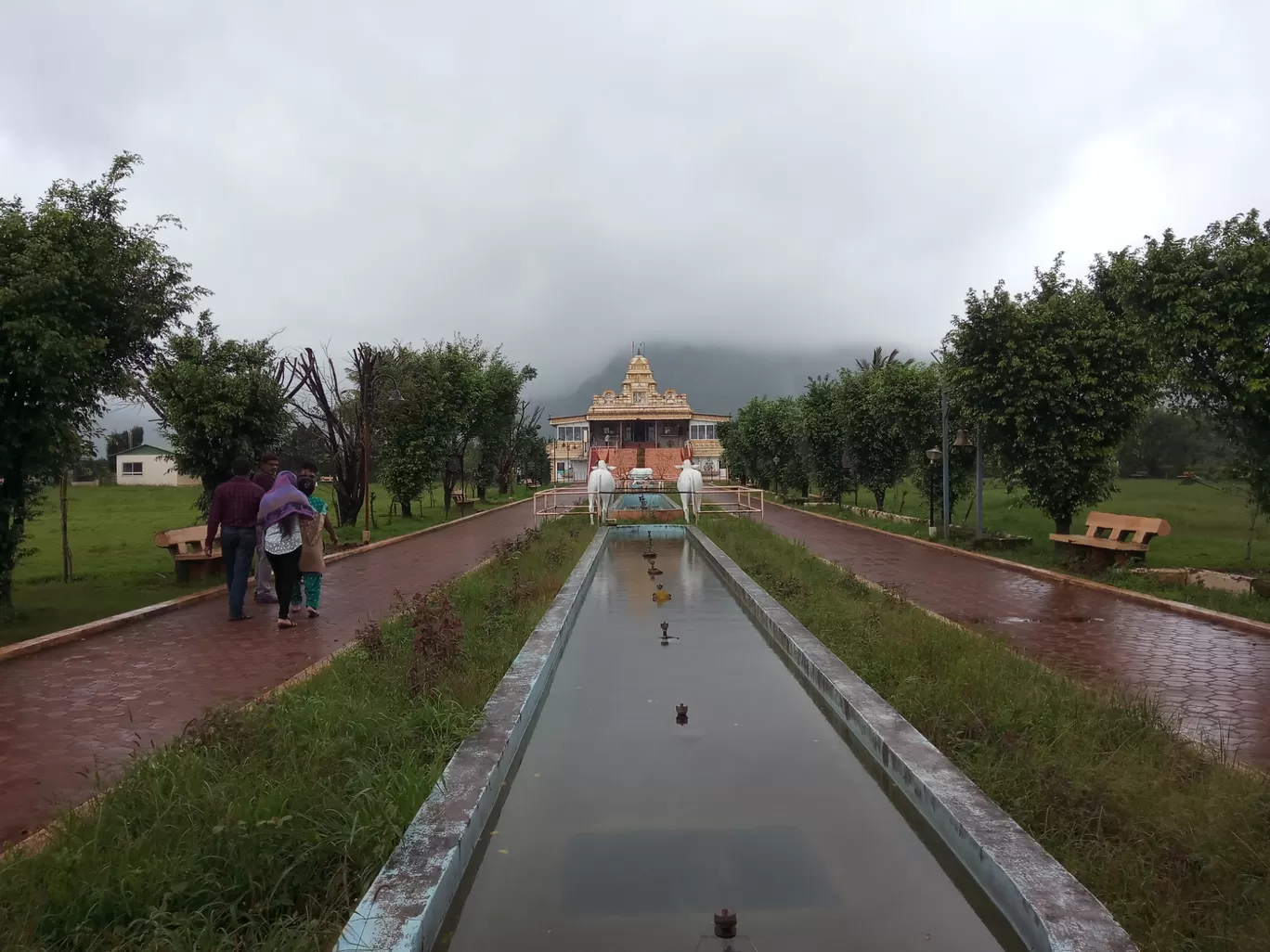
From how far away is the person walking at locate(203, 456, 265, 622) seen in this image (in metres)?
8.35

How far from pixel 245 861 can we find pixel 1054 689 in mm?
4487

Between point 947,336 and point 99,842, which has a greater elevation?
point 947,336

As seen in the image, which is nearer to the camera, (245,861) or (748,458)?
(245,861)

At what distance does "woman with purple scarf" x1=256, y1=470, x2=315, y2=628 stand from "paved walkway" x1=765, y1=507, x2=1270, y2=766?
6.36m

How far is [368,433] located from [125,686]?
1256cm

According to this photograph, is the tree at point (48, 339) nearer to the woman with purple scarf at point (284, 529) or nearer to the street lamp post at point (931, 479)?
the woman with purple scarf at point (284, 529)

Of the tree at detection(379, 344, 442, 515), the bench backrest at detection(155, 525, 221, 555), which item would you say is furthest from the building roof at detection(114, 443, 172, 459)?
the bench backrest at detection(155, 525, 221, 555)

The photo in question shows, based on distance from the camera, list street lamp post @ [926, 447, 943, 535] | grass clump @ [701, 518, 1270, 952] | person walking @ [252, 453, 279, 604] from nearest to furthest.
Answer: grass clump @ [701, 518, 1270, 952], person walking @ [252, 453, 279, 604], street lamp post @ [926, 447, 943, 535]

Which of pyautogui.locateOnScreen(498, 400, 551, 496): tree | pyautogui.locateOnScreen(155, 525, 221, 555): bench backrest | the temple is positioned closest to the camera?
pyautogui.locateOnScreen(155, 525, 221, 555): bench backrest

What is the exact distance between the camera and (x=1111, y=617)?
Result: 8.57 meters

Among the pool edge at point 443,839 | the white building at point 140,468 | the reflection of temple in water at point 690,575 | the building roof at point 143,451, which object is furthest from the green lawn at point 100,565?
the building roof at point 143,451

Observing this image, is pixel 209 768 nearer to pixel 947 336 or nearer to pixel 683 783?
pixel 683 783

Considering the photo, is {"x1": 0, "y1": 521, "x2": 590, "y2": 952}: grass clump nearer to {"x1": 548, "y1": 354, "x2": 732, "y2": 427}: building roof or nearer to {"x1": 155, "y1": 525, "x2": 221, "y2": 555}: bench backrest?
{"x1": 155, "y1": 525, "x2": 221, "y2": 555}: bench backrest

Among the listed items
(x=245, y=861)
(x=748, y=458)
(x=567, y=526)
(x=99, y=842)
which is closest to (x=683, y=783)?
(x=245, y=861)
